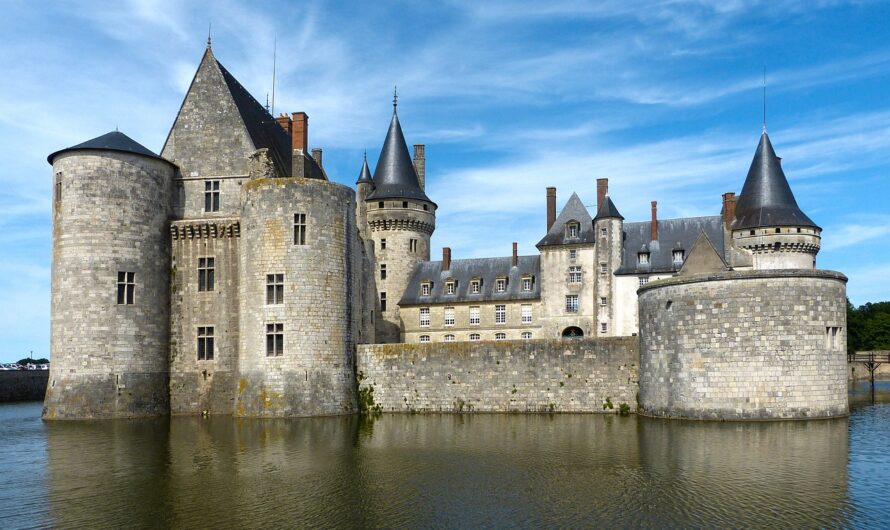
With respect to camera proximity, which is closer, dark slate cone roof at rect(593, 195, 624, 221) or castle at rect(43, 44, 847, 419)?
castle at rect(43, 44, 847, 419)

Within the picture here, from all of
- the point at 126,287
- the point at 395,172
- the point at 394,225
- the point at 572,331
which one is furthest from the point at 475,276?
the point at 126,287

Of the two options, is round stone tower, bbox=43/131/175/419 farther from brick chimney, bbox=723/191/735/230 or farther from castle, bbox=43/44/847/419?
brick chimney, bbox=723/191/735/230

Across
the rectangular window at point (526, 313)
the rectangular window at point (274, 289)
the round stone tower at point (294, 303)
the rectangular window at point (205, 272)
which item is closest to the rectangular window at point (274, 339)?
the round stone tower at point (294, 303)

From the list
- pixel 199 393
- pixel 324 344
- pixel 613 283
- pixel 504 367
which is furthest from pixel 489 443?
pixel 613 283

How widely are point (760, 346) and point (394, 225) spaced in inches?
1027

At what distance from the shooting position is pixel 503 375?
2573 centimetres

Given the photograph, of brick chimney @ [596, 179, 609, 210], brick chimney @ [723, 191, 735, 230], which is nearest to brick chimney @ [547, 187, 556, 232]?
brick chimney @ [596, 179, 609, 210]

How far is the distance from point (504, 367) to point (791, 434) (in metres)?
9.53

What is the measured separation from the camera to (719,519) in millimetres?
11141

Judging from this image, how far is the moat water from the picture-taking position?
1155 cm

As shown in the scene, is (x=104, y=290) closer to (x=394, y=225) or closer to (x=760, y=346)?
(x=394, y=225)

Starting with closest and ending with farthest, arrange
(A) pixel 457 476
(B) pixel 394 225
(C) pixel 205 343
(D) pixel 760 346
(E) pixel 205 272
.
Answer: (A) pixel 457 476, (D) pixel 760 346, (C) pixel 205 343, (E) pixel 205 272, (B) pixel 394 225

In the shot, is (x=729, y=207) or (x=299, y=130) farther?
(x=729, y=207)

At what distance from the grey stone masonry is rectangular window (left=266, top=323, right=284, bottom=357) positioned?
41.4ft
